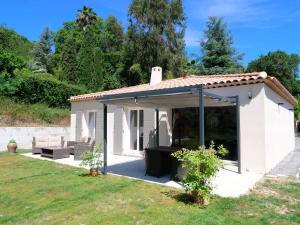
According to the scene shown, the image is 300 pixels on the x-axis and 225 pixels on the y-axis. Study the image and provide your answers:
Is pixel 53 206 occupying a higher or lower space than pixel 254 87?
lower

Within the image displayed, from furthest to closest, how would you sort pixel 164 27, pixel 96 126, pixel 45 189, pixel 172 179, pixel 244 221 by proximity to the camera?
pixel 164 27
pixel 96 126
pixel 172 179
pixel 45 189
pixel 244 221

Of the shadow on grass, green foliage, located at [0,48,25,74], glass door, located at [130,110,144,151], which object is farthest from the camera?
green foliage, located at [0,48,25,74]

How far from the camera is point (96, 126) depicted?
18.4 m

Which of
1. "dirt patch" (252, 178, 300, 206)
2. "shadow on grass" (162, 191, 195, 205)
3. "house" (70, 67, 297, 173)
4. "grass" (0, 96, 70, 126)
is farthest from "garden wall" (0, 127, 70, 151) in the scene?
"dirt patch" (252, 178, 300, 206)

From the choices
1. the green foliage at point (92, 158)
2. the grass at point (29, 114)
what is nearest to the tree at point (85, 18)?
the grass at point (29, 114)

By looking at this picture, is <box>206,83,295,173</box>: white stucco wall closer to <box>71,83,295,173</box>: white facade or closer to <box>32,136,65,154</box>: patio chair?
<box>71,83,295,173</box>: white facade

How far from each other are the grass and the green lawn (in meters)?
12.8

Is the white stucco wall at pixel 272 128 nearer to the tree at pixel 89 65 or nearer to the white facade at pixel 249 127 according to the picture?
the white facade at pixel 249 127

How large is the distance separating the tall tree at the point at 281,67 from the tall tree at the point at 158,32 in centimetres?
2179

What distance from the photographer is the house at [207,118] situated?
10109 millimetres

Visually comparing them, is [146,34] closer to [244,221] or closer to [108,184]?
[108,184]

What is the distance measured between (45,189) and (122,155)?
26.8ft

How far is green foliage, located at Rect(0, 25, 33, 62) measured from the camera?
41319mm

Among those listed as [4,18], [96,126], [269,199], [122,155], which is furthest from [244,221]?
[4,18]
